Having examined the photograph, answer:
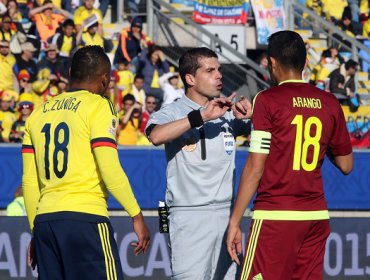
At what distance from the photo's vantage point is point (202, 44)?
1755 centimetres

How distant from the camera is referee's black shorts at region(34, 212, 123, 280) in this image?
5906mm

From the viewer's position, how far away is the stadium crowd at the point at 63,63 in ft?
49.4

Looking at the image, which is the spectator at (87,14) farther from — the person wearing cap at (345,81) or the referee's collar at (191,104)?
the referee's collar at (191,104)

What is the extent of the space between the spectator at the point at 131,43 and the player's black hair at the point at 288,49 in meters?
10.4

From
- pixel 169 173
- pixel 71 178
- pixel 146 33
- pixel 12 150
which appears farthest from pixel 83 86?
pixel 146 33

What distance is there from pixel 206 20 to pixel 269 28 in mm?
1273

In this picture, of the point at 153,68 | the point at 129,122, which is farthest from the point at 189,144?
the point at 153,68

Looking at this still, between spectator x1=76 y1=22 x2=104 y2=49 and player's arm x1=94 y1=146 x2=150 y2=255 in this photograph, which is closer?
player's arm x1=94 y1=146 x2=150 y2=255

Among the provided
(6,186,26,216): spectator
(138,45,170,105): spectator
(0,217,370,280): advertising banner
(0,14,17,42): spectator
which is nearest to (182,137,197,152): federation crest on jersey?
(0,217,370,280): advertising banner

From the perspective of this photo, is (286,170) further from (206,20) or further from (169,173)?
(206,20)

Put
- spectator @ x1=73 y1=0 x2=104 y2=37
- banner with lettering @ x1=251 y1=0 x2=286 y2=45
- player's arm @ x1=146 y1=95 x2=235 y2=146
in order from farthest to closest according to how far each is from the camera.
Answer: banner with lettering @ x1=251 y1=0 x2=286 y2=45
spectator @ x1=73 y1=0 x2=104 y2=37
player's arm @ x1=146 y1=95 x2=235 y2=146

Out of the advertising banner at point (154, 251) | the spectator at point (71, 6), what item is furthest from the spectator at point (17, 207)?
the spectator at point (71, 6)

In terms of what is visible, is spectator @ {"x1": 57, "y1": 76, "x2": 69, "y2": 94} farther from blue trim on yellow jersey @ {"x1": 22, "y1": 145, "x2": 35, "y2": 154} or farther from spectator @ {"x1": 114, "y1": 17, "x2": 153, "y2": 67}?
blue trim on yellow jersey @ {"x1": 22, "y1": 145, "x2": 35, "y2": 154}

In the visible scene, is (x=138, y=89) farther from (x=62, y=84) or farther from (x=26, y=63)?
(x=26, y=63)
